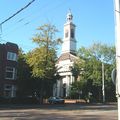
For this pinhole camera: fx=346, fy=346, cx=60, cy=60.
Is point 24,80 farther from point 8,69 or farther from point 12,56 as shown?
→ point 12,56

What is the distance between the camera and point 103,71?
214 feet

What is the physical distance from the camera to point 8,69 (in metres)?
58.2

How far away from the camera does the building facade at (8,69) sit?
57031 mm

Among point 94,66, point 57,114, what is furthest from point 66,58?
point 57,114

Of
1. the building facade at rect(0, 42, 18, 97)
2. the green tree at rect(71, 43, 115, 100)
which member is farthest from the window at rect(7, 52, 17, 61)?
the green tree at rect(71, 43, 115, 100)

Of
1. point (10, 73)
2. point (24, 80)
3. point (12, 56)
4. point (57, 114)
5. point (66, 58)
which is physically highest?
point (66, 58)

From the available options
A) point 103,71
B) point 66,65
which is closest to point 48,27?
point 103,71

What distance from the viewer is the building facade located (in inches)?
2245

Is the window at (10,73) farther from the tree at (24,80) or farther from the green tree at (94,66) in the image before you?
the green tree at (94,66)

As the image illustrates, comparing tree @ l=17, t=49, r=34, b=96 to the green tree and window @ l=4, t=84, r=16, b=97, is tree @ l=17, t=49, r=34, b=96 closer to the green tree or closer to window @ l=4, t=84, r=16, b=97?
window @ l=4, t=84, r=16, b=97

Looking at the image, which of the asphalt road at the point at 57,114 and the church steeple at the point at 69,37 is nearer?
the asphalt road at the point at 57,114

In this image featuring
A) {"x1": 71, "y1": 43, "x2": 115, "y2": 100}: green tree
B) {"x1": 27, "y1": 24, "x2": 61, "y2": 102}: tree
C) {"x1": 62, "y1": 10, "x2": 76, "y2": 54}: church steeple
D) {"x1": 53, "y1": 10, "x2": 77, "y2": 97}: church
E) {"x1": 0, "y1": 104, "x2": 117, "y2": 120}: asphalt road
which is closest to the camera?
{"x1": 0, "y1": 104, "x2": 117, "y2": 120}: asphalt road

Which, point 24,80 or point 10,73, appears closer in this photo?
point 24,80

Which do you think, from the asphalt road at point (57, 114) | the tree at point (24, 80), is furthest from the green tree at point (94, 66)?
the asphalt road at point (57, 114)
